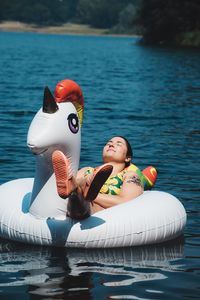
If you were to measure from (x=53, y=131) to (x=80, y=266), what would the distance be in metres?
1.31

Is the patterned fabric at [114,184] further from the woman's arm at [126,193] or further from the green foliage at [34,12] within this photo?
the green foliage at [34,12]

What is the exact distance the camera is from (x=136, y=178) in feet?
29.7

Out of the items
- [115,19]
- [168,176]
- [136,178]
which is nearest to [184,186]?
[168,176]

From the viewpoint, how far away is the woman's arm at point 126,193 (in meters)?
8.77

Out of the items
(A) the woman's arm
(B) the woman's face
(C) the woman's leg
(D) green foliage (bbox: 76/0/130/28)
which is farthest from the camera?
(D) green foliage (bbox: 76/0/130/28)

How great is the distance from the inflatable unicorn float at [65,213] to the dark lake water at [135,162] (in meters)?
0.13

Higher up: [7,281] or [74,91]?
[74,91]

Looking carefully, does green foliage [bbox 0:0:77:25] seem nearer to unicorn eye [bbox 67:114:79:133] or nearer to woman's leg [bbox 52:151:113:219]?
unicorn eye [bbox 67:114:79:133]

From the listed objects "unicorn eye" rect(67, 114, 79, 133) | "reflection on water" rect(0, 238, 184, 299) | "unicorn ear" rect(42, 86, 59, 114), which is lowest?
"reflection on water" rect(0, 238, 184, 299)

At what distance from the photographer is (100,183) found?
802cm

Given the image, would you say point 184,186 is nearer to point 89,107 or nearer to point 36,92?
point 89,107

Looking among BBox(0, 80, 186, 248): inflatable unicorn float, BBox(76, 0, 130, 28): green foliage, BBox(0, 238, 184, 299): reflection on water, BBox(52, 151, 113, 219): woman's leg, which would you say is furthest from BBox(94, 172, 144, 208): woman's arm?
BBox(76, 0, 130, 28): green foliage

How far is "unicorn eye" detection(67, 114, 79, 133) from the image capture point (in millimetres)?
8445

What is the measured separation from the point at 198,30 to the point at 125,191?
59.7 meters
